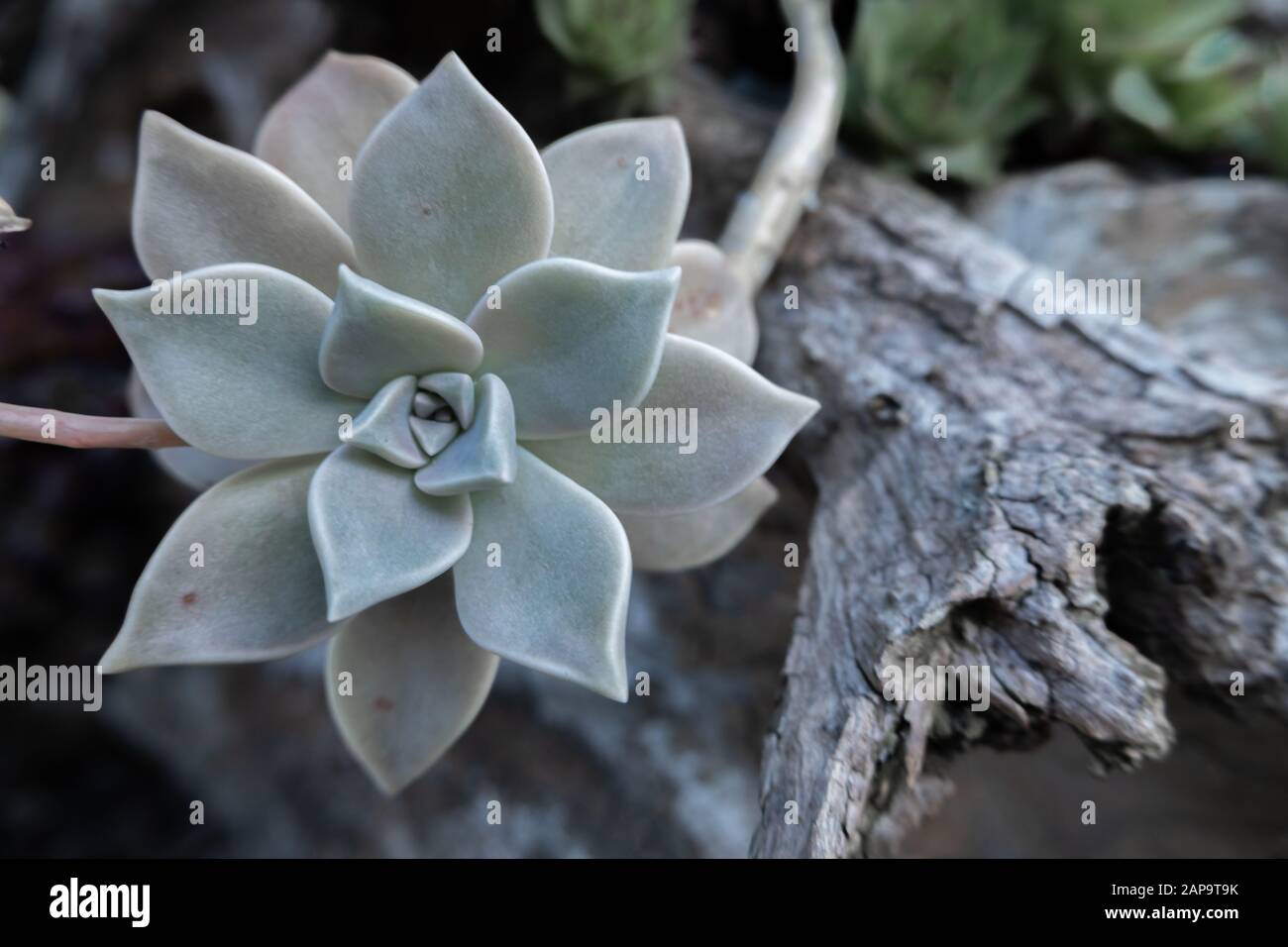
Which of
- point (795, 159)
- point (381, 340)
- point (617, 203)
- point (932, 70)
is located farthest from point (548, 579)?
point (932, 70)

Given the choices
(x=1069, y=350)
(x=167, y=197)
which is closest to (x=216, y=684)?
(x=167, y=197)

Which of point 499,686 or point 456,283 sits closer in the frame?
point 456,283

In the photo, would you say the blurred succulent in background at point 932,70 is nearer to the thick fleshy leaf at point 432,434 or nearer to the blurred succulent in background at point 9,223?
the thick fleshy leaf at point 432,434

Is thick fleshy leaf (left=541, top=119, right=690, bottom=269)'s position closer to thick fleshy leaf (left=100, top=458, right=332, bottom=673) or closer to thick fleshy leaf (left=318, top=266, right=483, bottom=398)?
thick fleshy leaf (left=318, top=266, right=483, bottom=398)

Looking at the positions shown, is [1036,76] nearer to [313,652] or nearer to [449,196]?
[449,196]

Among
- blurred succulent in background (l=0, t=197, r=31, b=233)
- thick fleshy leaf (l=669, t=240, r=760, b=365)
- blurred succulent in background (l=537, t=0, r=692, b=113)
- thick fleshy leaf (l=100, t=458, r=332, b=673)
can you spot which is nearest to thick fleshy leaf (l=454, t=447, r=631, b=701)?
thick fleshy leaf (l=100, t=458, r=332, b=673)

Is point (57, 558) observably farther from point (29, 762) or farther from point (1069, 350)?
point (1069, 350)
